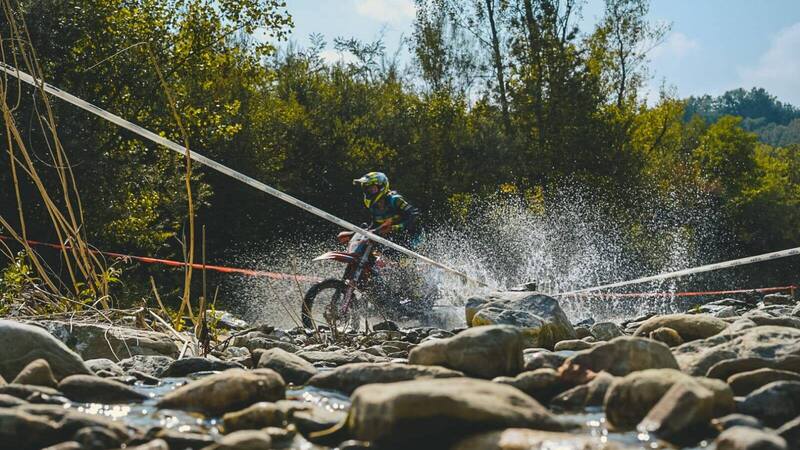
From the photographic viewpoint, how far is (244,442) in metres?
3.37

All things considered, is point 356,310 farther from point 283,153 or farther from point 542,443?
point 283,153

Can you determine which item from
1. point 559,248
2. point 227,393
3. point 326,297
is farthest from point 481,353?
point 559,248

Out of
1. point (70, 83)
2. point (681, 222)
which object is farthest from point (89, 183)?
point (681, 222)

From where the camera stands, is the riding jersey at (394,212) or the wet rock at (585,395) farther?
the riding jersey at (394,212)

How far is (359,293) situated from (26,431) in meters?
7.97

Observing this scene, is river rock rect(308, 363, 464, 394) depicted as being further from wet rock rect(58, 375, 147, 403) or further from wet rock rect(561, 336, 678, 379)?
wet rock rect(58, 375, 147, 403)

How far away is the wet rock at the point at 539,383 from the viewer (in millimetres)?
4301

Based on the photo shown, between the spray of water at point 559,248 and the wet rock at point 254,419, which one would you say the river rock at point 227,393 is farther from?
the spray of water at point 559,248

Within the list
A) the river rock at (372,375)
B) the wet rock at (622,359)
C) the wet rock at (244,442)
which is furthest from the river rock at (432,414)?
the wet rock at (622,359)

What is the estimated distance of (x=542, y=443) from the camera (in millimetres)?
3201

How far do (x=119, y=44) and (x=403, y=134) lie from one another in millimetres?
15061

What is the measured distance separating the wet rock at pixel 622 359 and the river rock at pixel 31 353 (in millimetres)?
2464

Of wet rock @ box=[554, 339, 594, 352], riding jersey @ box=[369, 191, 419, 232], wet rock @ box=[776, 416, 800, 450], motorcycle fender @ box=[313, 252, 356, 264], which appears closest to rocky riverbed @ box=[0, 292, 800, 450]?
wet rock @ box=[776, 416, 800, 450]

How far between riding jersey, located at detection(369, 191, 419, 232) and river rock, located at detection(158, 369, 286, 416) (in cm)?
809
